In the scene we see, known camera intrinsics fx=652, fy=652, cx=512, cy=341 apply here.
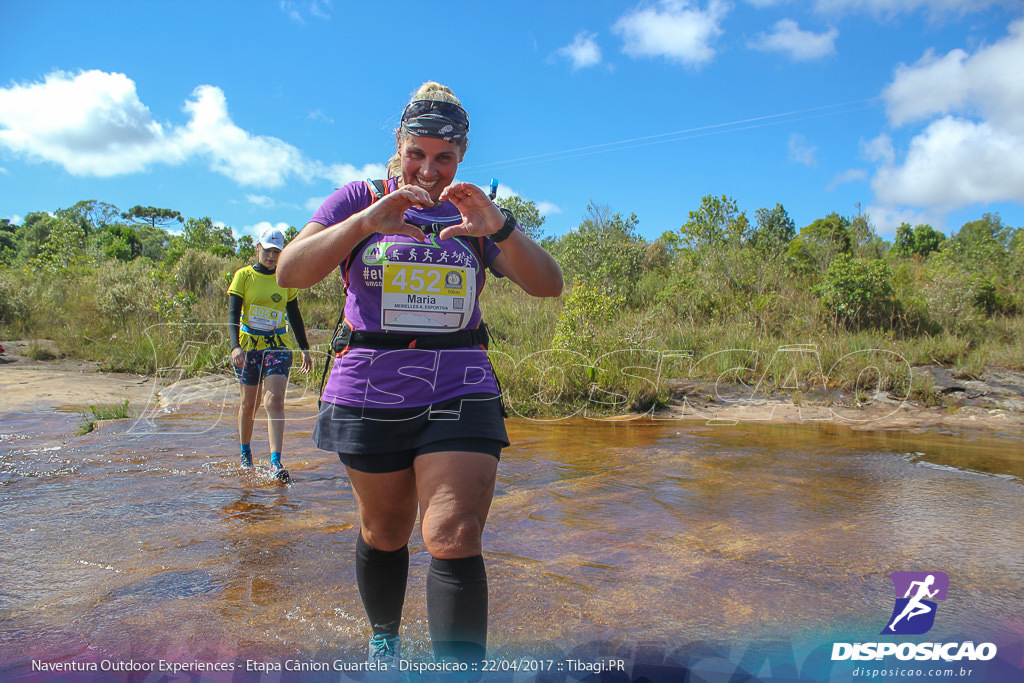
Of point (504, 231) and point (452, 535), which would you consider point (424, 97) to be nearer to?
point (504, 231)

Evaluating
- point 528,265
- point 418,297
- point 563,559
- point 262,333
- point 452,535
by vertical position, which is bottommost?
point 563,559

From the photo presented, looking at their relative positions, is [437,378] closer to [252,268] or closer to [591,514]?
[591,514]

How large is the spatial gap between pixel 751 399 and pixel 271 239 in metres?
6.87

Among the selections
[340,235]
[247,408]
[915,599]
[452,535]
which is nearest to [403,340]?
[340,235]

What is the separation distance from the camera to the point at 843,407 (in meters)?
8.80

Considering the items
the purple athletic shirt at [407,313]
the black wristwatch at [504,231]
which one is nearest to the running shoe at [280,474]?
the purple athletic shirt at [407,313]

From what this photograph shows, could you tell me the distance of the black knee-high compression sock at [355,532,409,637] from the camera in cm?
218

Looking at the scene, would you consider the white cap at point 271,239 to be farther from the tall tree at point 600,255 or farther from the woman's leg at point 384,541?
the tall tree at point 600,255

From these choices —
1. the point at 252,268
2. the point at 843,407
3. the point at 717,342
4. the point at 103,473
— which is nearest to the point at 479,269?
the point at 252,268

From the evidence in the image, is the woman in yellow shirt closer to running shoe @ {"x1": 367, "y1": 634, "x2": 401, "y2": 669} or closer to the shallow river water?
the shallow river water

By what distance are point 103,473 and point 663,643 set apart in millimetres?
4641

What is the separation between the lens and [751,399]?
922 centimetres

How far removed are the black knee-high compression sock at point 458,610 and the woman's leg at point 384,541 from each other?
0.34 m

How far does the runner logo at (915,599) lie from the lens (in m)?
2.61
